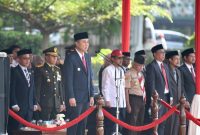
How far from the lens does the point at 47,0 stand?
23.4 metres

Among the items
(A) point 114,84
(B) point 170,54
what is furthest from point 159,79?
(A) point 114,84

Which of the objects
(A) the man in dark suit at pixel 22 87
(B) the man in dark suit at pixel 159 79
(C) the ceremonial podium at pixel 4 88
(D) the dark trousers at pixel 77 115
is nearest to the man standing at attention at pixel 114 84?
(D) the dark trousers at pixel 77 115

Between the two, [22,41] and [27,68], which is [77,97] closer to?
[27,68]

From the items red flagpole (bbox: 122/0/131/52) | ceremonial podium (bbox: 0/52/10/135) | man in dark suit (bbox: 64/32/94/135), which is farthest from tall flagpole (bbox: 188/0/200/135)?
ceremonial podium (bbox: 0/52/10/135)

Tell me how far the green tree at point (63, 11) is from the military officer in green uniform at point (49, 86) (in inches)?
240

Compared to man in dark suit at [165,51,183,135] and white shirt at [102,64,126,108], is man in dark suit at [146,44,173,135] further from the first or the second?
white shirt at [102,64,126,108]

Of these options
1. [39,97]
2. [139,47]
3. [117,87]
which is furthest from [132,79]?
[139,47]

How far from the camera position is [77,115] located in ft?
46.9

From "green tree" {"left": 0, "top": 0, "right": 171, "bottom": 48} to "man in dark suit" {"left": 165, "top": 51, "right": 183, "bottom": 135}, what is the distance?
5492 mm

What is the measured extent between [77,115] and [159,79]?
232 centimetres

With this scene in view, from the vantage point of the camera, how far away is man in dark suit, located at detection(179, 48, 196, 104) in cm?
1656

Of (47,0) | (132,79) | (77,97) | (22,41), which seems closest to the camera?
(77,97)

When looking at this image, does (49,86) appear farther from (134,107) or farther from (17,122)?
(134,107)

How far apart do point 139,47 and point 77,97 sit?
1771 centimetres
